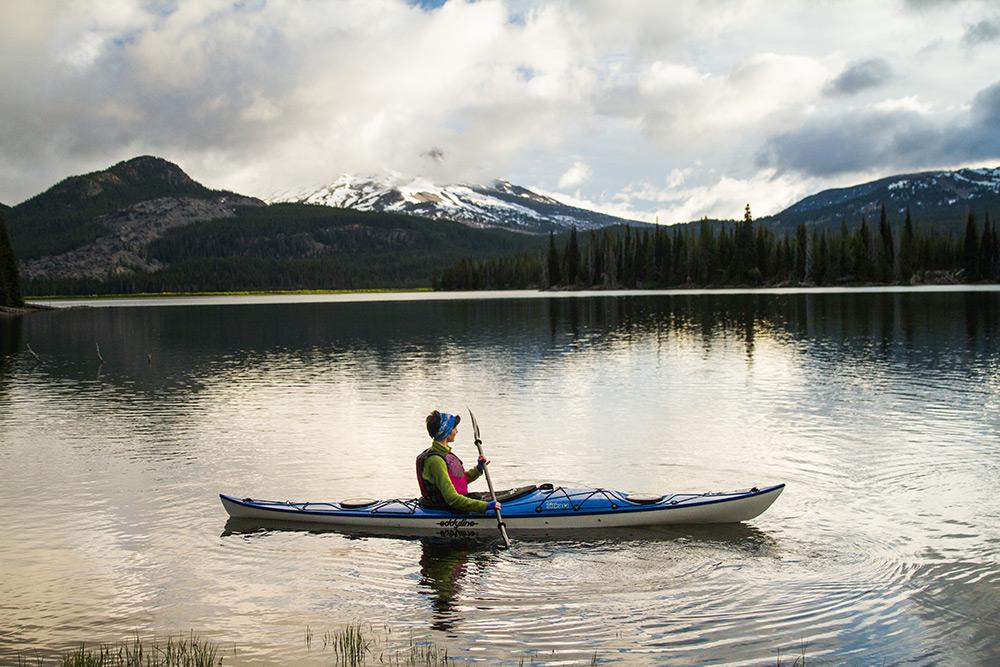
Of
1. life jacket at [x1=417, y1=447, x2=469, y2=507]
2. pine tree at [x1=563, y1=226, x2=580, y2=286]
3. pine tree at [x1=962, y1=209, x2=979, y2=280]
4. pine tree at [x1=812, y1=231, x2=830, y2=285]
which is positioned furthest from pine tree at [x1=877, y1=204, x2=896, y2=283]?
life jacket at [x1=417, y1=447, x2=469, y2=507]

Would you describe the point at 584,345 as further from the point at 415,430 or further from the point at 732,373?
the point at 415,430

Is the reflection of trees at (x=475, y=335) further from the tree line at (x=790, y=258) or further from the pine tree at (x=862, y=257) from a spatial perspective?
the tree line at (x=790, y=258)

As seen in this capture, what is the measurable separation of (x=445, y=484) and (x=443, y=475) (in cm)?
18

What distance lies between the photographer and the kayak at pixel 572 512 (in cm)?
1650

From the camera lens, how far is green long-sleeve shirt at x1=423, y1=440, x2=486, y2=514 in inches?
643

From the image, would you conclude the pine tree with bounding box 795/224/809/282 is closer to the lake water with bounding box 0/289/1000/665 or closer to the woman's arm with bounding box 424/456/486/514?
the lake water with bounding box 0/289/1000/665

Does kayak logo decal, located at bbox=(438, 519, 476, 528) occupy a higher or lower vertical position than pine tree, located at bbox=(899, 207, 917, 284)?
lower

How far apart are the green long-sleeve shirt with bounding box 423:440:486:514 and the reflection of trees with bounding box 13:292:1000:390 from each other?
25.0 metres

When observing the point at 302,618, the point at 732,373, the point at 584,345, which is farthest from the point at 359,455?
the point at 584,345

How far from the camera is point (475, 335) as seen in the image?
212 ft

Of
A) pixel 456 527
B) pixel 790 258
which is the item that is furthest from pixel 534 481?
pixel 790 258

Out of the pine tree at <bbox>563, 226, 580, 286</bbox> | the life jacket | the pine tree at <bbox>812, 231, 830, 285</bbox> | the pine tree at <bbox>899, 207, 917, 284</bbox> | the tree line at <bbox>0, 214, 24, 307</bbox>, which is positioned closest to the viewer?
the life jacket

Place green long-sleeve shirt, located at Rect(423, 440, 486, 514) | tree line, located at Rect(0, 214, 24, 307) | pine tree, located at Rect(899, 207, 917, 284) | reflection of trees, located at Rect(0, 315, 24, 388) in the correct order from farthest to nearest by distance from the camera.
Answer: pine tree, located at Rect(899, 207, 917, 284) → tree line, located at Rect(0, 214, 24, 307) → reflection of trees, located at Rect(0, 315, 24, 388) → green long-sleeve shirt, located at Rect(423, 440, 486, 514)

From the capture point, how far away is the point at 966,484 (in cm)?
1919
